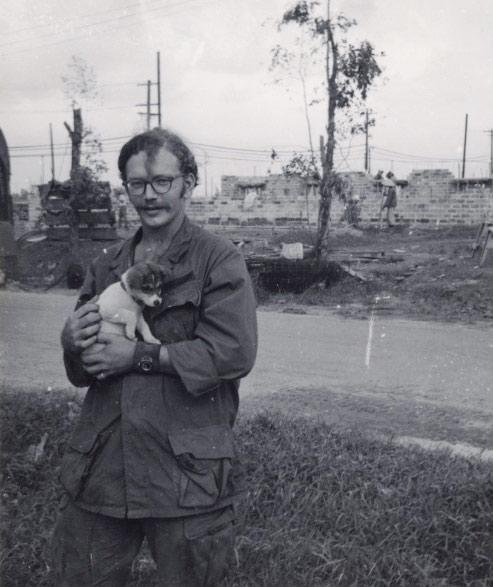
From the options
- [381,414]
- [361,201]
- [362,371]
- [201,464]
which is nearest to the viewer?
[201,464]

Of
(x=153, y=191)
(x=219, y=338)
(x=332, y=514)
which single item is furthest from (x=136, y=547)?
(x=332, y=514)

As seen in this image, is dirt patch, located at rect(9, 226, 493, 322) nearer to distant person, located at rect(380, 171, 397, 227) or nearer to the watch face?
distant person, located at rect(380, 171, 397, 227)

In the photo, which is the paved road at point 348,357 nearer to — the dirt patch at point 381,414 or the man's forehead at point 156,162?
the dirt patch at point 381,414

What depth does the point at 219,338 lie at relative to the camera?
1942mm

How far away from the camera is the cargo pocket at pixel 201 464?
1.92 metres

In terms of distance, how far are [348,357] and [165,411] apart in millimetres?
5116

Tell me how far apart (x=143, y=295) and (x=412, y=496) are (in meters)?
2.06

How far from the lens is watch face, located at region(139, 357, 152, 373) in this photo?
1.95 m

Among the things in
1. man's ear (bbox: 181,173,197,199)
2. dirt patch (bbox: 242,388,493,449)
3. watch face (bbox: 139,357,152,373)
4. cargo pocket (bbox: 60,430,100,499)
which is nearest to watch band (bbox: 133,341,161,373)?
watch face (bbox: 139,357,152,373)

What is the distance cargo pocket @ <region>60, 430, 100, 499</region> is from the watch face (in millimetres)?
261

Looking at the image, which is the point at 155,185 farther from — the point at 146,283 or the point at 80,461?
the point at 80,461

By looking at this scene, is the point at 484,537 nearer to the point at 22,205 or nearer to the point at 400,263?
the point at 400,263

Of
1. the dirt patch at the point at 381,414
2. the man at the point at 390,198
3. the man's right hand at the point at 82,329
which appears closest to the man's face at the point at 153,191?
the man's right hand at the point at 82,329

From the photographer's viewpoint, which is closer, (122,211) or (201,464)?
(201,464)
